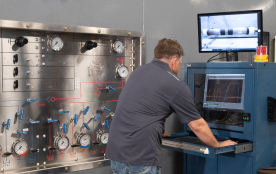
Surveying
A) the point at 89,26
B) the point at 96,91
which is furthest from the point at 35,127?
the point at 89,26

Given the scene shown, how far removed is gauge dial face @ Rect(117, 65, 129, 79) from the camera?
2509 mm

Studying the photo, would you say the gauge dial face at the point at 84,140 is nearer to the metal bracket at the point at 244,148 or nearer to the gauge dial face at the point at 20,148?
the gauge dial face at the point at 20,148

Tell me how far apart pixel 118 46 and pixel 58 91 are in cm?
60

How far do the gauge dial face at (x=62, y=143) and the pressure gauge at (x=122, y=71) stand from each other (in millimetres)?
654

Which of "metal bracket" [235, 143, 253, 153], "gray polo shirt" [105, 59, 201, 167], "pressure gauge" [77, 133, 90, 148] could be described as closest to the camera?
"gray polo shirt" [105, 59, 201, 167]

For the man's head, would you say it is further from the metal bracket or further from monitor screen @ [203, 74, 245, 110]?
the metal bracket

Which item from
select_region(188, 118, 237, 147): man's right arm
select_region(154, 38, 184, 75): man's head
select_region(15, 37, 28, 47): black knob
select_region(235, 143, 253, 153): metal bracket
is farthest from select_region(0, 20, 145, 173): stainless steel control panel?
select_region(235, 143, 253, 153): metal bracket

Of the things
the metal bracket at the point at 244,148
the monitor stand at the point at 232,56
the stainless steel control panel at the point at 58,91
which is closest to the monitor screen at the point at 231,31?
the monitor stand at the point at 232,56

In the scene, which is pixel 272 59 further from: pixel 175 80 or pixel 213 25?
pixel 175 80

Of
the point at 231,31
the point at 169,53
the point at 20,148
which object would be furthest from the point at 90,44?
the point at 231,31

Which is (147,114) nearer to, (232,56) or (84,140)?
(84,140)

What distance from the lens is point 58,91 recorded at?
229 cm

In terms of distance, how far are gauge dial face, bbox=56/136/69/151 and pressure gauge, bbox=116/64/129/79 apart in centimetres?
65

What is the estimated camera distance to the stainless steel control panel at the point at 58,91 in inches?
83.2
